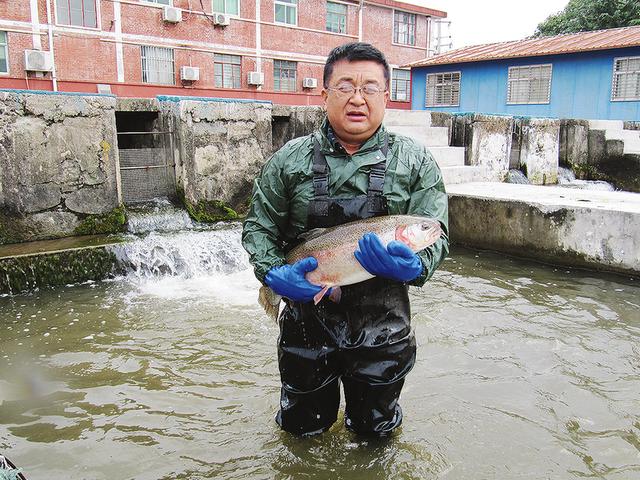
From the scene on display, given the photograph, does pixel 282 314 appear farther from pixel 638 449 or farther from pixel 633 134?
pixel 633 134

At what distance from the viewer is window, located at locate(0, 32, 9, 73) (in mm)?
18781

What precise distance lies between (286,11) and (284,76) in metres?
3.07

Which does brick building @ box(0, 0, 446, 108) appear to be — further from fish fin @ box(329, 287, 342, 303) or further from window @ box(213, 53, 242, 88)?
fish fin @ box(329, 287, 342, 303)

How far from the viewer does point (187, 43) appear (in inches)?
898

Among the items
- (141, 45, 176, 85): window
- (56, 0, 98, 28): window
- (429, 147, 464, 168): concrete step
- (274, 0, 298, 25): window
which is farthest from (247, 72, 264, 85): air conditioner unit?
(429, 147, 464, 168): concrete step

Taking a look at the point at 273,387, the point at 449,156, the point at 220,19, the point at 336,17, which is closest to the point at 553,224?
the point at 449,156

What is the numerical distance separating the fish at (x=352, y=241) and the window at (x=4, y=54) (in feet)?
68.0

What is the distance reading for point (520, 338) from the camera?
4.98m

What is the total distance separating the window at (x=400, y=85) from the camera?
103 ft

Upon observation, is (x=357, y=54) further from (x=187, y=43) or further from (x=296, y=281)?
(x=187, y=43)

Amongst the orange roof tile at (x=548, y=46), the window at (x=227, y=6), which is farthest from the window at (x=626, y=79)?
the window at (x=227, y=6)

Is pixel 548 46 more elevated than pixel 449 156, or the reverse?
pixel 548 46

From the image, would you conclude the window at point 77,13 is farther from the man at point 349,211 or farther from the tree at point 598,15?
the tree at point 598,15

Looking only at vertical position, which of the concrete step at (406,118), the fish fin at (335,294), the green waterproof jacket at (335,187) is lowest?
the fish fin at (335,294)
